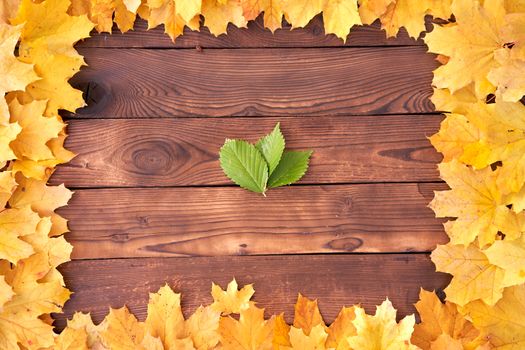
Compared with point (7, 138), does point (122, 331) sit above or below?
below

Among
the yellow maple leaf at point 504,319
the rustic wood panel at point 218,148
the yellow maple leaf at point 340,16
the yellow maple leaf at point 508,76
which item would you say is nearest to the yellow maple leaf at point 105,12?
the rustic wood panel at point 218,148

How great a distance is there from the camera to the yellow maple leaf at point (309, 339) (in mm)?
1526

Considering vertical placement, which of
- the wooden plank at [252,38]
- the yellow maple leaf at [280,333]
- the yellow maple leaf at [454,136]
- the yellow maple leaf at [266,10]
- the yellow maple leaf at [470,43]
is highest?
the yellow maple leaf at [266,10]

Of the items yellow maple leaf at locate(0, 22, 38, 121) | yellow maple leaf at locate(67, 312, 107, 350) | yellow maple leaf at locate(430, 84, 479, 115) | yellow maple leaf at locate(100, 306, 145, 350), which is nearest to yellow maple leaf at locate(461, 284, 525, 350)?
yellow maple leaf at locate(430, 84, 479, 115)

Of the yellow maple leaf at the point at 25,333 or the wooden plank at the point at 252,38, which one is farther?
the wooden plank at the point at 252,38

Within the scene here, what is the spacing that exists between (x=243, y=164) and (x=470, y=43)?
2.27 feet

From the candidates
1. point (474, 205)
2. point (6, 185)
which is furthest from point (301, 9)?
point (6, 185)

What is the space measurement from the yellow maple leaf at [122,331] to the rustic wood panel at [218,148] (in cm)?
35

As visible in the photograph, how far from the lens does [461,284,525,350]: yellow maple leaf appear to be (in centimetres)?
154

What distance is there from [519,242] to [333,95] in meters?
0.63

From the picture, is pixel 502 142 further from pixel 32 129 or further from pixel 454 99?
pixel 32 129

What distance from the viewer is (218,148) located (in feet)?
5.38

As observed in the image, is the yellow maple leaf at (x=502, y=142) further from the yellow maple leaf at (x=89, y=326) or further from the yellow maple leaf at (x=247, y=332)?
the yellow maple leaf at (x=89, y=326)

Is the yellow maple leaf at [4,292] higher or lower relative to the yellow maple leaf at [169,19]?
lower
